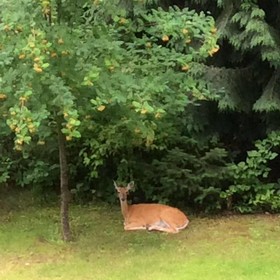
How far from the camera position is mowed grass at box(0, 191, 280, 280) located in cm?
755

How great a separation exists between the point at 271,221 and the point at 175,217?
51.7 inches

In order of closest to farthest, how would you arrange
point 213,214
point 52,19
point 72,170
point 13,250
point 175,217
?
point 52,19 < point 13,250 < point 175,217 < point 213,214 < point 72,170

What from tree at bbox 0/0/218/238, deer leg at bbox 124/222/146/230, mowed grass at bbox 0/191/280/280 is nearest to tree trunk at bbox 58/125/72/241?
tree at bbox 0/0/218/238

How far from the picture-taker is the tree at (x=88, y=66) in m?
7.19

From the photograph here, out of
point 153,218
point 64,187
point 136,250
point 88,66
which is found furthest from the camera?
→ point 153,218

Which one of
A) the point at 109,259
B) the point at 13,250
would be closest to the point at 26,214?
the point at 13,250

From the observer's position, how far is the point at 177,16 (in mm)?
8102

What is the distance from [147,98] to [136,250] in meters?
1.91

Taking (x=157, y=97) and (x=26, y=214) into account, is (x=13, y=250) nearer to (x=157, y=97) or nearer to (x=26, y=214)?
(x=26, y=214)

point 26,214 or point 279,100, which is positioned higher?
point 279,100

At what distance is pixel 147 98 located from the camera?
7434 mm

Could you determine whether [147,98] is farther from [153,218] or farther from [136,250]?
[153,218]

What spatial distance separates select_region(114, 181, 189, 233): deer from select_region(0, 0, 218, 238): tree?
922mm


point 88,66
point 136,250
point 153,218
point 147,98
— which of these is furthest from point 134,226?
point 88,66
